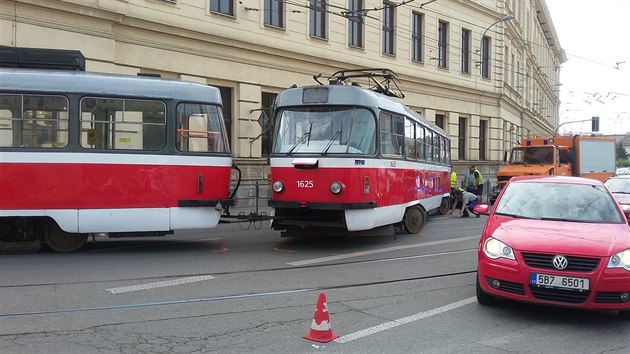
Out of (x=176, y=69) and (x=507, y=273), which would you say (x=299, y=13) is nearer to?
(x=176, y=69)

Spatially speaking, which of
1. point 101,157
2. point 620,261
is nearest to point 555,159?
point 620,261

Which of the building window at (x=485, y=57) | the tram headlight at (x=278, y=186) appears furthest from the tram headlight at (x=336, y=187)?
the building window at (x=485, y=57)

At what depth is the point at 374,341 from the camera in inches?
211

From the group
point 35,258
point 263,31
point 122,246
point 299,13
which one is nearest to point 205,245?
point 122,246

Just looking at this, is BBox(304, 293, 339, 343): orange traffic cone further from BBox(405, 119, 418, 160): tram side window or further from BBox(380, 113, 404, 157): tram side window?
BBox(405, 119, 418, 160): tram side window

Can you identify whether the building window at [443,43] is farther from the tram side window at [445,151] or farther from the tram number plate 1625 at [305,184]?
the tram number plate 1625 at [305,184]

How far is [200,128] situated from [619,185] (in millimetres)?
11760

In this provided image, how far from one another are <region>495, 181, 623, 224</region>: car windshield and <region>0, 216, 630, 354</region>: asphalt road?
1215 millimetres

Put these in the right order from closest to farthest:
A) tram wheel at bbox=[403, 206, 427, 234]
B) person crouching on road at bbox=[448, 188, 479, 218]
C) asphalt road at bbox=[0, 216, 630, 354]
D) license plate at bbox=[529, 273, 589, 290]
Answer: asphalt road at bbox=[0, 216, 630, 354] → license plate at bbox=[529, 273, 589, 290] → tram wheel at bbox=[403, 206, 427, 234] → person crouching on road at bbox=[448, 188, 479, 218]

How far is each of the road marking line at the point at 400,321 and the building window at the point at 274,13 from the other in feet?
54.8

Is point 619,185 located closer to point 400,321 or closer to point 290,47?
point 400,321

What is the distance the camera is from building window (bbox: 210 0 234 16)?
63.9ft

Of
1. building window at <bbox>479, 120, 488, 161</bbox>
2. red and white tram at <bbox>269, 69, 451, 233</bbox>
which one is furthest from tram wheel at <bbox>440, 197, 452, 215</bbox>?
building window at <bbox>479, 120, 488, 161</bbox>

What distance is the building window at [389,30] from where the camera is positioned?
89.0 ft
